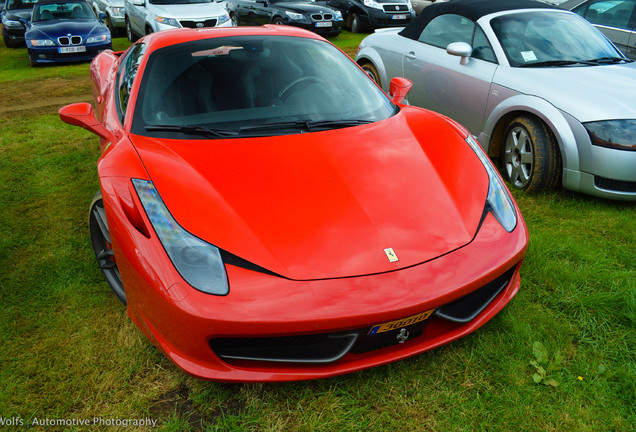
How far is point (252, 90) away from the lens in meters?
3.01

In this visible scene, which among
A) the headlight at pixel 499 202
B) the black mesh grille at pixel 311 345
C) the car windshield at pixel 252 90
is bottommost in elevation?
the black mesh grille at pixel 311 345

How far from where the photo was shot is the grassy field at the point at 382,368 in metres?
2.04

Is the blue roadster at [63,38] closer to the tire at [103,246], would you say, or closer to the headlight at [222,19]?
the headlight at [222,19]

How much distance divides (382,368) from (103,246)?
5.51 feet

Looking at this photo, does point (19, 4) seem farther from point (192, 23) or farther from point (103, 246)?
point (103, 246)

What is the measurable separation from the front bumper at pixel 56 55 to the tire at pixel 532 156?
8937 mm

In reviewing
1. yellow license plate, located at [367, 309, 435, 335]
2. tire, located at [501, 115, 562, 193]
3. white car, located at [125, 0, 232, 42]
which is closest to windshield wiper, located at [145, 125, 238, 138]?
yellow license plate, located at [367, 309, 435, 335]

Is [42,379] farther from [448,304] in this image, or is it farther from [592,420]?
[592,420]

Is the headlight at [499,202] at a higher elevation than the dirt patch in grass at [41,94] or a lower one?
higher

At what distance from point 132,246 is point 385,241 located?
1.03m

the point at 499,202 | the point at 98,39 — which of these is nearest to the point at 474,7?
the point at 499,202

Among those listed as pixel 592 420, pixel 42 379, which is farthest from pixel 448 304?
pixel 42 379

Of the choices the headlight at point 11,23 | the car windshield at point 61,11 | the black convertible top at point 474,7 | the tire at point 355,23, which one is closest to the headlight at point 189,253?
the black convertible top at point 474,7

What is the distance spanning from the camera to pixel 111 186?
7.79 feet
